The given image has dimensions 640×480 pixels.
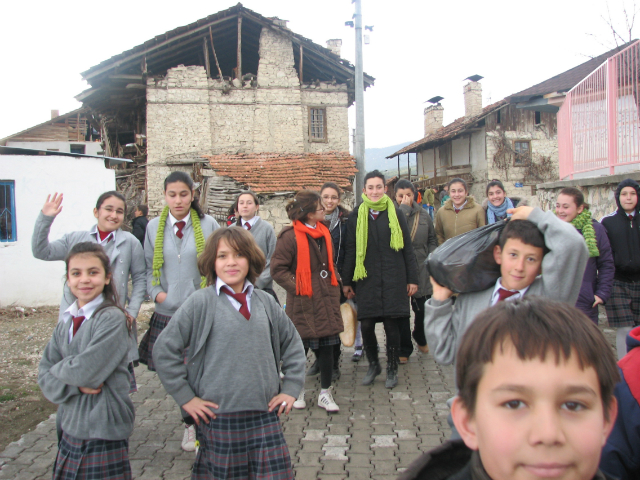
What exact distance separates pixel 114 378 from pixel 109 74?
15.1 metres

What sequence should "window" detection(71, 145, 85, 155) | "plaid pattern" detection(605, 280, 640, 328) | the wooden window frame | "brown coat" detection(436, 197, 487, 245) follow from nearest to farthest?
1. "plaid pattern" detection(605, 280, 640, 328)
2. "brown coat" detection(436, 197, 487, 245)
3. the wooden window frame
4. "window" detection(71, 145, 85, 155)

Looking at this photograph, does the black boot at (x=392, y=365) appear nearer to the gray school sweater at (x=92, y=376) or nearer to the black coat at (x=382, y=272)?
the black coat at (x=382, y=272)

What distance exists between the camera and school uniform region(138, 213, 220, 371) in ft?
12.0

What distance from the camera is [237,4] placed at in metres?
15.2

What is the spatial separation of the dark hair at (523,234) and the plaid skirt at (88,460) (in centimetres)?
231

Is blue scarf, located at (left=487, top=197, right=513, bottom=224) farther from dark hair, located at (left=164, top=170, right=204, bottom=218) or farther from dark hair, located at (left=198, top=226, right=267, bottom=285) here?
dark hair, located at (left=198, top=226, right=267, bottom=285)

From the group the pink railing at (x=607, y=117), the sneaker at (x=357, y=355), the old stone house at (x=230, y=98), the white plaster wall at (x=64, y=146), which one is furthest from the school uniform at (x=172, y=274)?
the white plaster wall at (x=64, y=146)

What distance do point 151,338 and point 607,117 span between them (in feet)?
23.0

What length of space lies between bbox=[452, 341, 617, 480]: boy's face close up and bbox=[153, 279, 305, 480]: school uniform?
1572 millimetres

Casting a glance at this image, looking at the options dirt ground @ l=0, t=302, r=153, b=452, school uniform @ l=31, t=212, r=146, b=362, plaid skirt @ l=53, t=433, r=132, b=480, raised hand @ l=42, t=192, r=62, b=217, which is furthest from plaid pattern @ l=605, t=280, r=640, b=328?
dirt ground @ l=0, t=302, r=153, b=452

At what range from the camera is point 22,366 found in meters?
5.98

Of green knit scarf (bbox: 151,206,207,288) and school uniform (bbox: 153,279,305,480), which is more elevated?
green knit scarf (bbox: 151,206,207,288)

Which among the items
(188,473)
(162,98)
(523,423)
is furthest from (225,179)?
(523,423)

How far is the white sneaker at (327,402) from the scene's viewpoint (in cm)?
432
